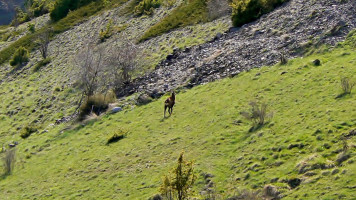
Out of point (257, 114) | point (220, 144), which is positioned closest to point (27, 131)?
point (220, 144)

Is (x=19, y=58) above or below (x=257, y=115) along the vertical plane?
below

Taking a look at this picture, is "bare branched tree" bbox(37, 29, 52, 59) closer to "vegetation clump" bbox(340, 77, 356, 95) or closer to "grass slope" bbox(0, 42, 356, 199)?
"grass slope" bbox(0, 42, 356, 199)

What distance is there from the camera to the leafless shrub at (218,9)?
136 ft

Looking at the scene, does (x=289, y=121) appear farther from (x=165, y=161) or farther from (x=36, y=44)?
(x=36, y=44)

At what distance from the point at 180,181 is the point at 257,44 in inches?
713

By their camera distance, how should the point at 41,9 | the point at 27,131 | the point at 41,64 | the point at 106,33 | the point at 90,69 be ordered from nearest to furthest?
1. the point at 27,131
2. the point at 90,69
3. the point at 41,64
4. the point at 106,33
5. the point at 41,9

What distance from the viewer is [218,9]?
4228 centimetres

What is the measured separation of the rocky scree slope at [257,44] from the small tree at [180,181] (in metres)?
14.7

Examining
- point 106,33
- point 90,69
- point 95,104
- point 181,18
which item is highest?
point 90,69

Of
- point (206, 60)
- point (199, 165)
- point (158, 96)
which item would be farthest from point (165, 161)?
point (206, 60)

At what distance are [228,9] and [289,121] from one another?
22727 mm

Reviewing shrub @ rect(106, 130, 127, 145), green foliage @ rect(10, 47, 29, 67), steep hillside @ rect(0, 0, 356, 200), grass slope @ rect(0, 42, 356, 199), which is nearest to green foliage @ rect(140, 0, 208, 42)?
steep hillside @ rect(0, 0, 356, 200)

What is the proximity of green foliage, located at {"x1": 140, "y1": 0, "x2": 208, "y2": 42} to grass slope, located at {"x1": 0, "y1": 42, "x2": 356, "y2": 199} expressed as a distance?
Answer: 14.5 metres

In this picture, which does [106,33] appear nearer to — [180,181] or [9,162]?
[9,162]
